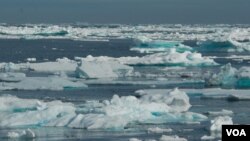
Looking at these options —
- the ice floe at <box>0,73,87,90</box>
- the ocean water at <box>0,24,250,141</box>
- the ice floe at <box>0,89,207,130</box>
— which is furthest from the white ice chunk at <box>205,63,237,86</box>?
the ice floe at <box>0,89,207,130</box>

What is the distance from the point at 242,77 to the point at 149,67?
24.8 ft

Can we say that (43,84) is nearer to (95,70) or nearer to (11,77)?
(11,77)

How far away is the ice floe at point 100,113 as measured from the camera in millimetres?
10977

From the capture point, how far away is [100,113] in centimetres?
1174

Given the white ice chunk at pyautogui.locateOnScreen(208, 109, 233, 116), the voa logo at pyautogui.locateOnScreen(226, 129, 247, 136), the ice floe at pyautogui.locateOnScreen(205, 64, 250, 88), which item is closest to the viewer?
the voa logo at pyautogui.locateOnScreen(226, 129, 247, 136)

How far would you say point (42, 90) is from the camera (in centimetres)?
1672

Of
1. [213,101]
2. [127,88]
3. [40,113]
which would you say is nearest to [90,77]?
[127,88]

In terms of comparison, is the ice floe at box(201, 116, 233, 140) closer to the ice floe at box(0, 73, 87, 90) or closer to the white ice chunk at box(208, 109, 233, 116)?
the white ice chunk at box(208, 109, 233, 116)

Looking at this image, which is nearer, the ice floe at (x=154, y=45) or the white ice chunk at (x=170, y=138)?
the white ice chunk at (x=170, y=138)

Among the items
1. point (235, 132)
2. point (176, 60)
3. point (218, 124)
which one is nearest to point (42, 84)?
point (218, 124)

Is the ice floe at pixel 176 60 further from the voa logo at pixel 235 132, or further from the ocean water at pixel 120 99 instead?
the voa logo at pixel 235 132

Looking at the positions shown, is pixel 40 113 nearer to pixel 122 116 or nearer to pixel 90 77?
pixel 122 116

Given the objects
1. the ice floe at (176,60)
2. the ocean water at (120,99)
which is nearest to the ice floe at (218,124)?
the ocean water at (120,99)

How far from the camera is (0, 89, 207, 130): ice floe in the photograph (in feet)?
36.0
